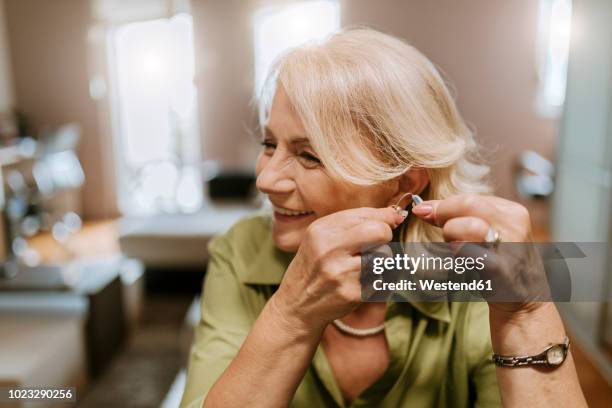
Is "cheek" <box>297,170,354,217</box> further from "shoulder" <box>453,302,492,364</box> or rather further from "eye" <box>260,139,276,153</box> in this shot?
"shoulder" <box>453,302,492,364</box>

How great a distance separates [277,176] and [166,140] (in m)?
0.85

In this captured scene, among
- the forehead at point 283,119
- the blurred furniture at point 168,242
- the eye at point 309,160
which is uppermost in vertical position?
the forehead at point 283,119

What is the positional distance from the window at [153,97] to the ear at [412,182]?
2.11ft

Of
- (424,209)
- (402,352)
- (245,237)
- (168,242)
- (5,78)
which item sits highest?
(5,78)

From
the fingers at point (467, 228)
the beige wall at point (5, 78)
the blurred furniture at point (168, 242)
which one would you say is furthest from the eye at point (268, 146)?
the blurred furniture at point (168, 242)

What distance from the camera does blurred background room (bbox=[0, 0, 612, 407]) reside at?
2.64ft

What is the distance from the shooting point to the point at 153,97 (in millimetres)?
1147

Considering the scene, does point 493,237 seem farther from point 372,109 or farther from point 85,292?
point 85,292

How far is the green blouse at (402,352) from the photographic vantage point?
0.53 meters

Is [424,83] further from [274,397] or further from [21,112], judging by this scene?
[21,112]

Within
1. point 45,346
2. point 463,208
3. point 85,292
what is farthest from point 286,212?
point 85,292

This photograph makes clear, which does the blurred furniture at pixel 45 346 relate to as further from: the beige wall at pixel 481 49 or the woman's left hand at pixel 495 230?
the woman's left hand at pixel 495 230

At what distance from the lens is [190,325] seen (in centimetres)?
133

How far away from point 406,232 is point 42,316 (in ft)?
3.97
